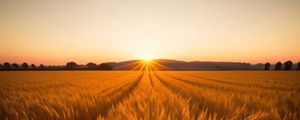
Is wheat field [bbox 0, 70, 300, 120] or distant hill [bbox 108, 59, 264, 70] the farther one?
distant hill [bbox 108, 59, 264, 70]

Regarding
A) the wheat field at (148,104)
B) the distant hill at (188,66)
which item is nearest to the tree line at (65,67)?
the distant hill at (188,66)

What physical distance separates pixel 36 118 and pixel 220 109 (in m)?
3.06

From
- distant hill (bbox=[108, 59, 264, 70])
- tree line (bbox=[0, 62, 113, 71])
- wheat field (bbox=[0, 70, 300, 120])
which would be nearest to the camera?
wheat field (bbox=[0, 70, 300, 120])

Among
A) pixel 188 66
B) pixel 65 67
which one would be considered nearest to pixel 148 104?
pixel 65 67

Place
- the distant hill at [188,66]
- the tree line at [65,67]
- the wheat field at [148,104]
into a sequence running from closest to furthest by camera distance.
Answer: the wheat field at [148,104] → the tree line at [65,67] → the distant hill at [188,66]

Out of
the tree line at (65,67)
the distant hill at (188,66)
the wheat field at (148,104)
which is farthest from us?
the distant hill at (188,66)

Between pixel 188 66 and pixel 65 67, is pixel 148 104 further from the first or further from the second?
pixel 188 66

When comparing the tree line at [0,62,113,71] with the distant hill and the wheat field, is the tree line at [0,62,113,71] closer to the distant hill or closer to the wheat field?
the distant hill

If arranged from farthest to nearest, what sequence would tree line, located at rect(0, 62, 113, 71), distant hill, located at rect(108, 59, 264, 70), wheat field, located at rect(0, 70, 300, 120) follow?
distant hill, located at rect(108, 59, 264, 70) → tree line, located at rect(0, 62, 113, 71) → wheat field, located at rect(0, 70, 300, 120)

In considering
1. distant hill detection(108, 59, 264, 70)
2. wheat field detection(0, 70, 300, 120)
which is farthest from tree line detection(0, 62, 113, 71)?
wheat field detection(0, 70, 300, 120)

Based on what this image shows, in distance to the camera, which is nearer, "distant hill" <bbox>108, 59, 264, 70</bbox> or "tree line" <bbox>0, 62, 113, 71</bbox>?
"tree line" <bbox>0, 62, 113, 71</bbox>

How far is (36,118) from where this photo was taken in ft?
10.2

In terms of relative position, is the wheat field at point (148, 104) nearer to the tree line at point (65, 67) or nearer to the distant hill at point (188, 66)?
the tree line at point (65, 67)

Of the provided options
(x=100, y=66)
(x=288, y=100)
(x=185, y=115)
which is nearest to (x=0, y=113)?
(x=185, y=115)
